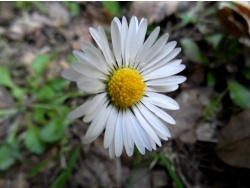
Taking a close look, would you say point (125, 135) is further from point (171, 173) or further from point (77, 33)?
point (77, 33)

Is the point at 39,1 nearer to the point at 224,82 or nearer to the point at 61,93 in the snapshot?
the point at 61,93

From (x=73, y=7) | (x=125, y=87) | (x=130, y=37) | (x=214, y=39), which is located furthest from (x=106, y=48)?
(x=73, y=7)

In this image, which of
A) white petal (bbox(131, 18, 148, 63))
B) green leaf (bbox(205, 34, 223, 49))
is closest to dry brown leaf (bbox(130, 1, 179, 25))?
green leaf (bbox(205, 34, 223, 49))

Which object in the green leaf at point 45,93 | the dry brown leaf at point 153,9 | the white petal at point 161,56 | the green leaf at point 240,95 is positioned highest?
the dry brown leaf at point 153,9

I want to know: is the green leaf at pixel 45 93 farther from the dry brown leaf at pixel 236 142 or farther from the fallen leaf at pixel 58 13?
the dry brown leaf at pixel 236 142

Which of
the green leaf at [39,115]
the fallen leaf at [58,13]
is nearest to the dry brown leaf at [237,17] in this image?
the fallen leaf at [58,13]

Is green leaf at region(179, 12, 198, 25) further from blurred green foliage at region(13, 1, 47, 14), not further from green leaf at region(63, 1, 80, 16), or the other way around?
blurred green foliage at region(13, 1, 47, 14)
